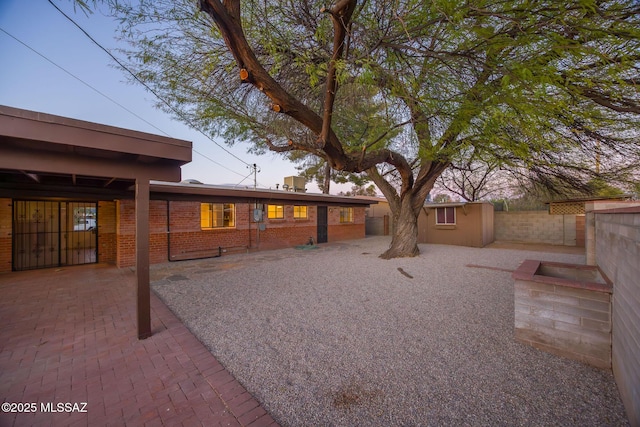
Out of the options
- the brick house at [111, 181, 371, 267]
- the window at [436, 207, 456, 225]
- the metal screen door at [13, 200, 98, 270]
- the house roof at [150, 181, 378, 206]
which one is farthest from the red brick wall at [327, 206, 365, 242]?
the metal screen door at [13, 200, 98, 270]

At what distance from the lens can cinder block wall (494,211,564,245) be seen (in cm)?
1244

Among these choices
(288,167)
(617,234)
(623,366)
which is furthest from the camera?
(288,167)

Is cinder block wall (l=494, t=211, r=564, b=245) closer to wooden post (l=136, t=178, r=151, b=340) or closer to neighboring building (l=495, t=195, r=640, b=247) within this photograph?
neighboring building (l=495, t=195, r=640, b=247)

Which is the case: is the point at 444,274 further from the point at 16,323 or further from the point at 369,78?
the point at 16,323

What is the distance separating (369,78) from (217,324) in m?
4.02

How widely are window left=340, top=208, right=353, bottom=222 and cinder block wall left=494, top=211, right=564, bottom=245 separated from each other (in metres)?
8.17

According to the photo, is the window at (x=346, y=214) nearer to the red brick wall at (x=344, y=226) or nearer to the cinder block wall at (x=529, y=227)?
the red brick wall at (x=344, y=226)

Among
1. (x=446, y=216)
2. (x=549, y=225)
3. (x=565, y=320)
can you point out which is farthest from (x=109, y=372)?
(x=549, y=225)

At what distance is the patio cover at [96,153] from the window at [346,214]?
12.8 meters

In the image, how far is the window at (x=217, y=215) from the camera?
10.3m

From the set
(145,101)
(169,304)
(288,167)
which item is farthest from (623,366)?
(288,167)

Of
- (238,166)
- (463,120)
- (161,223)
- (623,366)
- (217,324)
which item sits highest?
(238,166)

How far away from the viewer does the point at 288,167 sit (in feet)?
57.2

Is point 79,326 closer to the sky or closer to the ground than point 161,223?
closer to the ground
